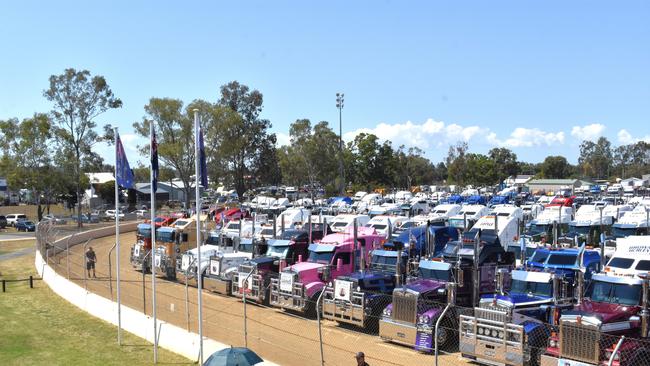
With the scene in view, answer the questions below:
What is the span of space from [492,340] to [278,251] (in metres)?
12.9

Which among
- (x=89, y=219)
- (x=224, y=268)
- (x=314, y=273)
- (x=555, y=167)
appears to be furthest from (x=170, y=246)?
(x=555, y=167)

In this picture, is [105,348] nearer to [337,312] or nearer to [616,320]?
[337,312]

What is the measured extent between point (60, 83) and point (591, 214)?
51267 mm

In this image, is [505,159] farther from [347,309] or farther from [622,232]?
[347,309]

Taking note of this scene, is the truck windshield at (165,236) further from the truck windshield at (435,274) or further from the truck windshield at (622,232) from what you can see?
the truck windshield at (622,232)

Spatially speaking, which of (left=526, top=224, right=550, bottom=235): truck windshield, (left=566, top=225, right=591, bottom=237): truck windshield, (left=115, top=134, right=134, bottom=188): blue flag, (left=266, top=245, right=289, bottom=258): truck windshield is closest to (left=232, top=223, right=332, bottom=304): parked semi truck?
(left=266, top=245, right=289, bottom=258): truck windshield

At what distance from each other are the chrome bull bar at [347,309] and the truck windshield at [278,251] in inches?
251

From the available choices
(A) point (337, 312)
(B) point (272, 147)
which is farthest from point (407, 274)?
(B) point (272, 147)

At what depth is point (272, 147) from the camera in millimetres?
83375

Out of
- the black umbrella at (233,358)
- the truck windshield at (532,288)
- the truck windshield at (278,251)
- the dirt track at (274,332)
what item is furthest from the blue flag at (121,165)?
the truck windshield at (532,288)

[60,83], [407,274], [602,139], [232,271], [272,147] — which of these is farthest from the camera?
[602,139]

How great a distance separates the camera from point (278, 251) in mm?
24906

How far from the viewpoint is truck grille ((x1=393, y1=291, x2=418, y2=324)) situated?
51.2ft

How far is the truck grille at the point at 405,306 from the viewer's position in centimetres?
1562
